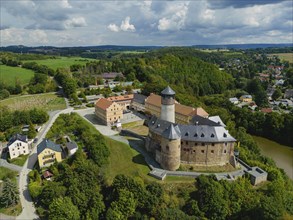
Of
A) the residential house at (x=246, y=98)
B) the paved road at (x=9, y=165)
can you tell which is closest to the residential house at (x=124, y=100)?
the paved road at (x=9, y=165)

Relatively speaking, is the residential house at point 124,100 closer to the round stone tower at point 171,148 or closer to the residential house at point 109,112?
the residential house at point 109,112

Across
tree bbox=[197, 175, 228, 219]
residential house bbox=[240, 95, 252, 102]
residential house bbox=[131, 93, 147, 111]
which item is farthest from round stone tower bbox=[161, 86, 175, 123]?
residential house bbox=[240, 95, 252, 102]

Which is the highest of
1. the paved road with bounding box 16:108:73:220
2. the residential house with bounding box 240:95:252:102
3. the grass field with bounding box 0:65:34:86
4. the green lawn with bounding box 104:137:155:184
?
the grass field with bounding box 0:65:34:86

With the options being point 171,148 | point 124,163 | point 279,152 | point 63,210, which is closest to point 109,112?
point 124,163

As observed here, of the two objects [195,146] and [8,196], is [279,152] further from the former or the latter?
[8,196]

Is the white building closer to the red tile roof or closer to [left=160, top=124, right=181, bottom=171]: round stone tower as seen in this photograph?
the red tile roof
